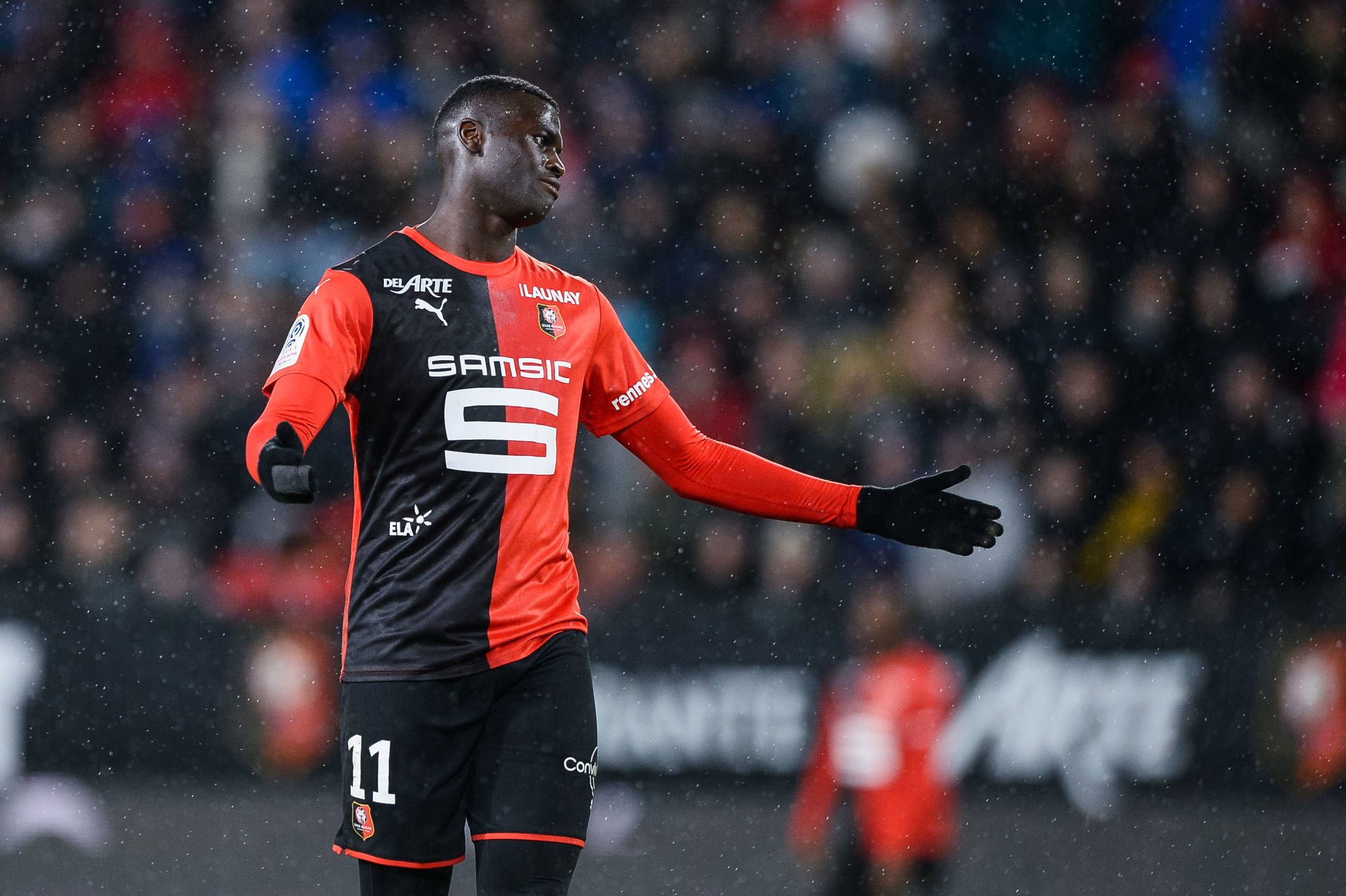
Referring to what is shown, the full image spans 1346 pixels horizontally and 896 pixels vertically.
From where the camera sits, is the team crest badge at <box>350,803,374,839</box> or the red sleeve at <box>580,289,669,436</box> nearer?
the team crest badge at <box>350,803,374,839</box>

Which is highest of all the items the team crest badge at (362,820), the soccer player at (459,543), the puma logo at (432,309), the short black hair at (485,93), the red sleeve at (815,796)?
the short black hair at (485,93)

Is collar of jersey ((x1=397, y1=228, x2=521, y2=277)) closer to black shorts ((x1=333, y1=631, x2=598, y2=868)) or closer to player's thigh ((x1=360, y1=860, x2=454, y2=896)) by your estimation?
black shorts ((x1=333, y1=631, x2=598, y2=868))

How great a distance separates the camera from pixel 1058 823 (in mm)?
6441

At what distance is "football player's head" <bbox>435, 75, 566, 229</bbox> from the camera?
3.64 meters

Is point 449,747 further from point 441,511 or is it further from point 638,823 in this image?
point 638,823

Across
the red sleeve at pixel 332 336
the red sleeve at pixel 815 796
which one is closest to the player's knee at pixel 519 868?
the red sleeve at pixel 332 336

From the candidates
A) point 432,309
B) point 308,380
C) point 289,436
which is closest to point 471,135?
point 432,309

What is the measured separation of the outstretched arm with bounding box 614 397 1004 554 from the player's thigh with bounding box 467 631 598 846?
26.5 inches

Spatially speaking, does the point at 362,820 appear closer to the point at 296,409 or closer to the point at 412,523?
the point at 412,523

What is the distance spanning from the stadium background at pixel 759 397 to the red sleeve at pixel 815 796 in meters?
0.08

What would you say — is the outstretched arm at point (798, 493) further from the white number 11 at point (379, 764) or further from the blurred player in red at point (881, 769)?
the blurred player in red at point (881, 769)

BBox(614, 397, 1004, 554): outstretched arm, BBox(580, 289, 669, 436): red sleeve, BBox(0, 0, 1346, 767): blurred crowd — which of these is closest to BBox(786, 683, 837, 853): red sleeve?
BBox(0, 0, 1346, 767): blurred crowd

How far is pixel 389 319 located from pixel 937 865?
374cm

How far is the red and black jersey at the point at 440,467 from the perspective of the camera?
334 centimetres
